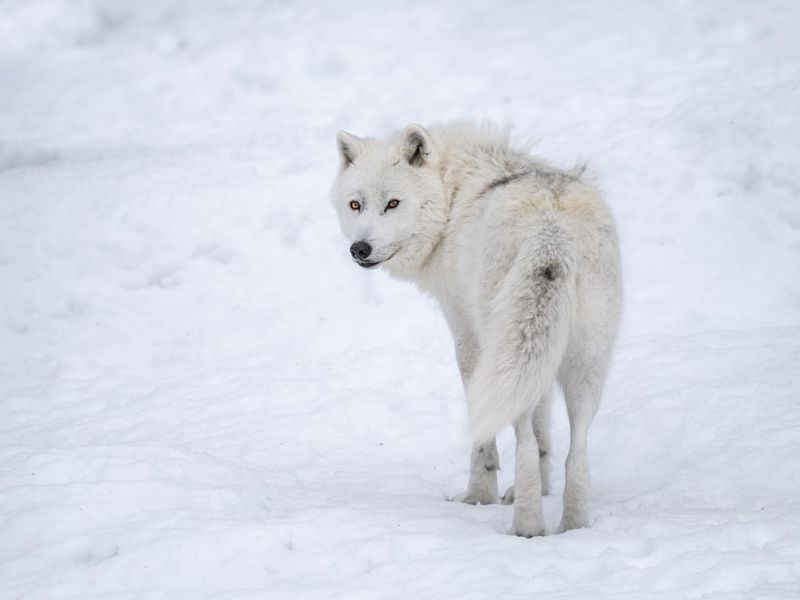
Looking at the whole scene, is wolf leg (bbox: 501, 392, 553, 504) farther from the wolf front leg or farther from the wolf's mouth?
the wolf's mouth

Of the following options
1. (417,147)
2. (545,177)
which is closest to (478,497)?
(545,177)

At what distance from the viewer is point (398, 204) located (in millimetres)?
5809

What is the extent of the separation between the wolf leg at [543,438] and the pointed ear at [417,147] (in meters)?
1.83

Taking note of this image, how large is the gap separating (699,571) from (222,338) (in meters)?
6.56

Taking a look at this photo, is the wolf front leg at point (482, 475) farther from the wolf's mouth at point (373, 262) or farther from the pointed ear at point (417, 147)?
the pointed ear at point (417, 147)

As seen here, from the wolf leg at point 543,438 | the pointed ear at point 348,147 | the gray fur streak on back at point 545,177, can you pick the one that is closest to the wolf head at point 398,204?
the pointed ear at point 348,147

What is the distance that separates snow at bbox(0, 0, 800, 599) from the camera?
4.11 meters

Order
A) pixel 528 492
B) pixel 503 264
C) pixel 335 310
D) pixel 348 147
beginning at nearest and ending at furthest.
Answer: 1. pixel 528 492
2. pixel 503 264
3. pixel 348 147
4. pixel 335 310

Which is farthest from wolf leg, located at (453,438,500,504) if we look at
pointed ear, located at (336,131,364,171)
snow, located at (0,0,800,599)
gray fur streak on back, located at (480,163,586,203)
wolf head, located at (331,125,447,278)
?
pointed ear, located at (336,131,364,171)

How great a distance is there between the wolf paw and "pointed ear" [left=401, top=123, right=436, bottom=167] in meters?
2.28

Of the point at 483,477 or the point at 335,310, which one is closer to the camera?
the point at 483,477

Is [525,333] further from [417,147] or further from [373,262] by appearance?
[417,147]

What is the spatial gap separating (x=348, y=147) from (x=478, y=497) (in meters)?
2.72

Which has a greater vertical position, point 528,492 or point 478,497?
point 528,492
